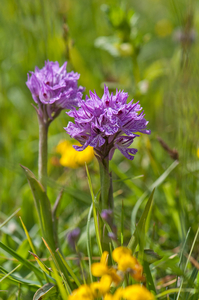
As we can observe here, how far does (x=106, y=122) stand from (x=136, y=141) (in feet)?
3.83

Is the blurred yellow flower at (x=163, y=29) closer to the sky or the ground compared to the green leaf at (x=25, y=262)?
closer to the sky

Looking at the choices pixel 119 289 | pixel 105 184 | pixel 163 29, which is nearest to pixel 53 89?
pixel 105 184

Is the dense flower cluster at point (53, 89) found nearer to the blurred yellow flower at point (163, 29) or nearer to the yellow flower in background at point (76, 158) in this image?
the yellow flower in background at point (76, 158)

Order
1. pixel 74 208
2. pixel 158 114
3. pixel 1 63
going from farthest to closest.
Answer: pixel 1 63, pixel 158 114, pixel 74 208

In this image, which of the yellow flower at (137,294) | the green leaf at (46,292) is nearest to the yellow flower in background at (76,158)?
the green leaf at (46,292)

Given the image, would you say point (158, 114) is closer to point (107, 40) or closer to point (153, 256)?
point (107, 40)

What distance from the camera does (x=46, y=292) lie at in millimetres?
1036

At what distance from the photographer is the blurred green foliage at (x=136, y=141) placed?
1.46m

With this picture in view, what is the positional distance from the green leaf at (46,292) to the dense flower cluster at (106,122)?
54 cm

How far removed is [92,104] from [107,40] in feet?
4.66

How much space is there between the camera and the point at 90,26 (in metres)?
4.11

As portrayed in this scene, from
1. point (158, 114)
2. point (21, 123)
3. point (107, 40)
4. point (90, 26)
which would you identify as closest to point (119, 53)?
point (107, 40)

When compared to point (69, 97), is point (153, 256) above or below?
below

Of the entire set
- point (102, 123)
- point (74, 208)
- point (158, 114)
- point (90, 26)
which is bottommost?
point (74, 208)
